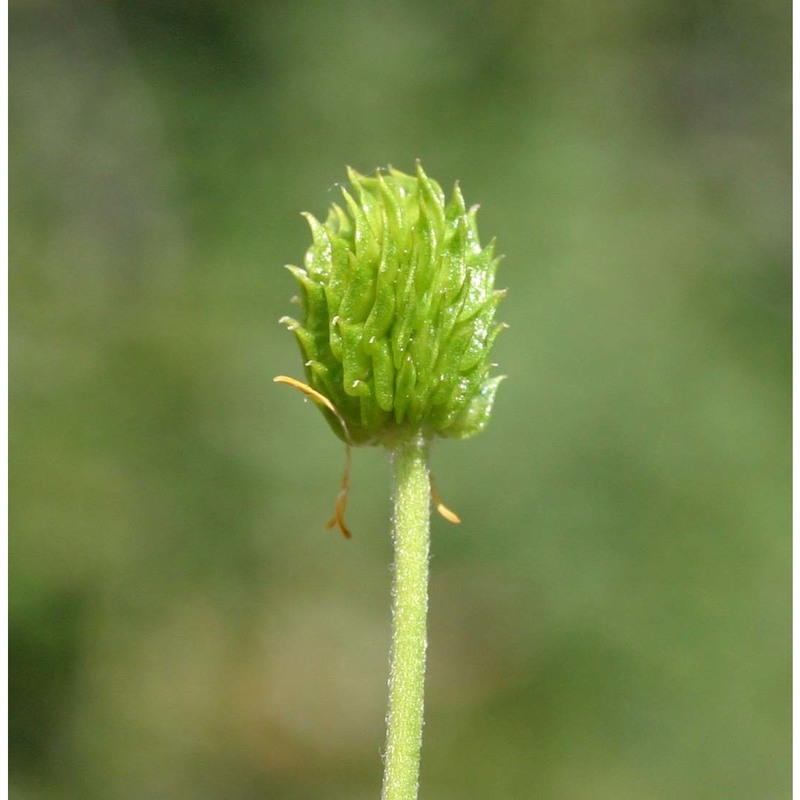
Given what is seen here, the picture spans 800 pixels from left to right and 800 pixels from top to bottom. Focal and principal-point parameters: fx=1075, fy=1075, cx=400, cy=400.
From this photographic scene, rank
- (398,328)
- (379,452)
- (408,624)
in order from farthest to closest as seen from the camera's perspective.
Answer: (379,452) < (398,328) < (408,624)

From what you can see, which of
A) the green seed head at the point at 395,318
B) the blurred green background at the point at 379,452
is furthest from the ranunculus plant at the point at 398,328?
the blurred green background at the point at 379,452

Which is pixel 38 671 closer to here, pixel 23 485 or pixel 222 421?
pixel 23 485

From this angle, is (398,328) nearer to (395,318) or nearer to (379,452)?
(395,318)

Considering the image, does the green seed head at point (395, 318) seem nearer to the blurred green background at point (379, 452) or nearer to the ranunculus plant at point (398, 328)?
the ranunculus plant at point (398, 328)

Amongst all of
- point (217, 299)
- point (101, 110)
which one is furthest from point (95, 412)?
point (101, 110)

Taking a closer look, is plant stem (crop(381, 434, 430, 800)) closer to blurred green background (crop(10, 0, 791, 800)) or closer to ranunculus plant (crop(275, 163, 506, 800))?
ranunculus plant (crop(275, 163, 506, 800))

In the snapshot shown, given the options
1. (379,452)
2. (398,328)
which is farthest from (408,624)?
(379,452)
